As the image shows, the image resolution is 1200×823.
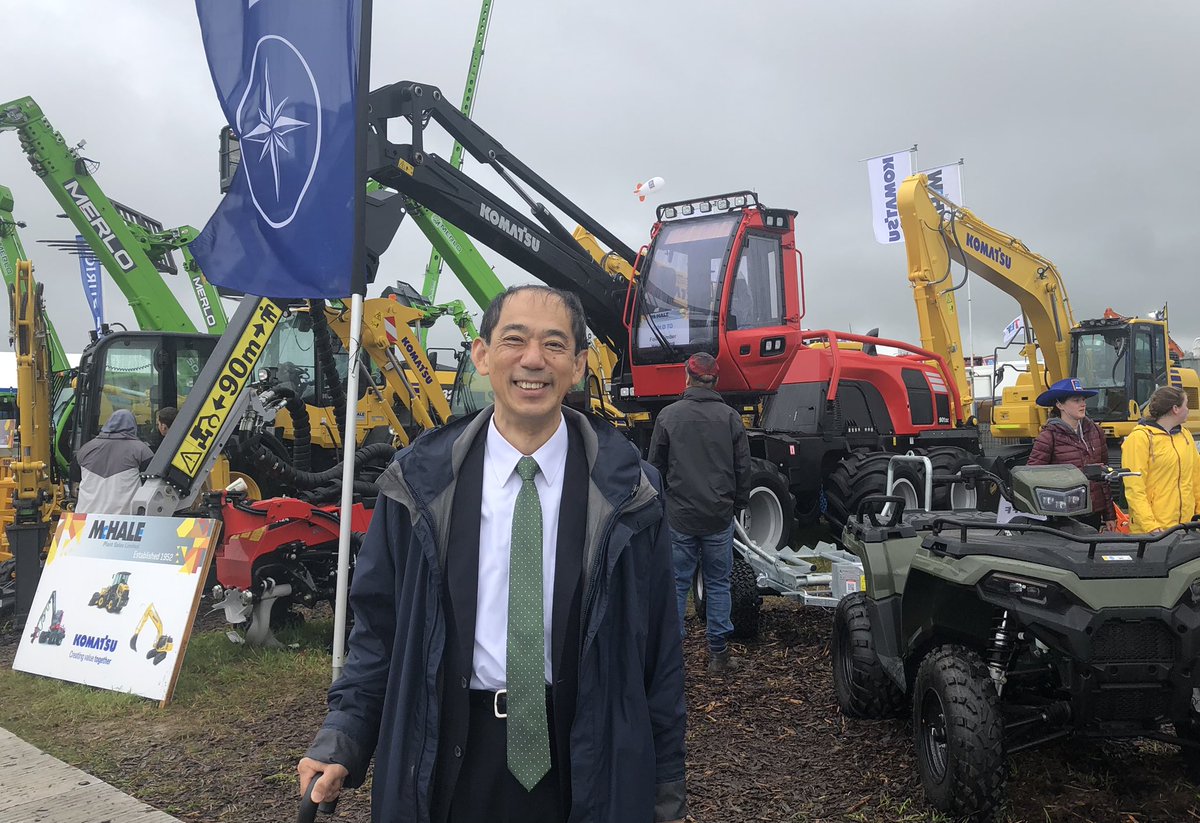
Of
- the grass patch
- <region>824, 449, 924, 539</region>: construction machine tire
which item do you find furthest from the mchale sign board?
<region>824, 449, 924, 539</region>: construction machine tire

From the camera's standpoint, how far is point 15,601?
7.26 metres

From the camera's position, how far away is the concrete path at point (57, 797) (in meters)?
3.69

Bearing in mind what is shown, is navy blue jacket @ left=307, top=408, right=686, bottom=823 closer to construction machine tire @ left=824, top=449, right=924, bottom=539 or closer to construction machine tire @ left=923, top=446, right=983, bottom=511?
construction machine tire @ left=824, top=449, right=924, bottom=539

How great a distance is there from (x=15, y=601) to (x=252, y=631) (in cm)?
253

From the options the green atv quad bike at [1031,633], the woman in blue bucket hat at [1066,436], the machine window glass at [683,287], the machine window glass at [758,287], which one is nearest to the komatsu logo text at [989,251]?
the machine window glass at [758,287]

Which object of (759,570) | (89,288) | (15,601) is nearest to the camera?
(759,570)

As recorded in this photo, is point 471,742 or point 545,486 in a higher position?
point 545,486

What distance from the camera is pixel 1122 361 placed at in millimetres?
13406

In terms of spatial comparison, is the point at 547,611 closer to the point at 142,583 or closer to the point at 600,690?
the point at 600,690

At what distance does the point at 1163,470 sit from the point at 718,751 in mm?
3130

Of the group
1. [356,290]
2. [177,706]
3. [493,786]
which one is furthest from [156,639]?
[493,786]

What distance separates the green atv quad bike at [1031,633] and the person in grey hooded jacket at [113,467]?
5.45 metres

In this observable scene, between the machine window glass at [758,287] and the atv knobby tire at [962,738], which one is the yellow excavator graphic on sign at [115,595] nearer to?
the atv knobby tire at [962,738]

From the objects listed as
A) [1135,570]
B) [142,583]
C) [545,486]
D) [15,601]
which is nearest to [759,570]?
[1135,570]
